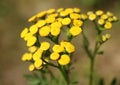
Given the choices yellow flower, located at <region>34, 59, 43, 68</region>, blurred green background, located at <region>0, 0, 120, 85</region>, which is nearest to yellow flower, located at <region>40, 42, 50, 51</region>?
yellow flower, located at <region>34, 59, 43, 68</region>

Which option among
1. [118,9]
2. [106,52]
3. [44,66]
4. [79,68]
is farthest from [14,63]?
[44,66]

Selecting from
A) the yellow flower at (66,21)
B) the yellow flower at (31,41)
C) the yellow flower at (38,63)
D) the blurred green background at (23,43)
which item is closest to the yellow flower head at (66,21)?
the yellow flower at (66,21)

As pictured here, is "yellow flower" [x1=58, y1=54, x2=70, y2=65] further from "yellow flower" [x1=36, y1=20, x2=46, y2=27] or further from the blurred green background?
the blurred green background

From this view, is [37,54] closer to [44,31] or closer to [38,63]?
[38,63]

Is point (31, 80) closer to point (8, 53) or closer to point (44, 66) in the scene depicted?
point (44, 66)

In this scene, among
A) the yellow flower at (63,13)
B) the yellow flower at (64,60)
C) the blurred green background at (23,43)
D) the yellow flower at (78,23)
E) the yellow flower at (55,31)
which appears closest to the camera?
the yellow flower at (64,60)

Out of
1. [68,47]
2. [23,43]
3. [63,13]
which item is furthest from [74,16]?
[23,43]

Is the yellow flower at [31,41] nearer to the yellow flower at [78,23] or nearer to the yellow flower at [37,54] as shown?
the yellow flower at [37,54]
